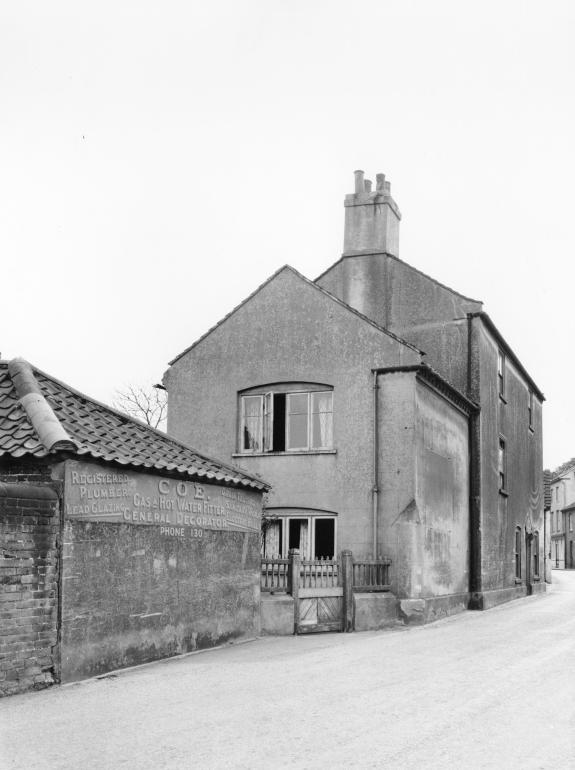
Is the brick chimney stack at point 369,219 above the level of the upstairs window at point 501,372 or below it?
above

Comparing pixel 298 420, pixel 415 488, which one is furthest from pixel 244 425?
pixel 415 488

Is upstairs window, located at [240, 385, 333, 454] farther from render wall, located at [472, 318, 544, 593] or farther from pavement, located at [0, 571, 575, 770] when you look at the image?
pavement, located at [0, 571, 575, 770]

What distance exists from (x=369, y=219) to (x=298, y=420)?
24.3 feet

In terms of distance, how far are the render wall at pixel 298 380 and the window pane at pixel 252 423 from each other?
25cm

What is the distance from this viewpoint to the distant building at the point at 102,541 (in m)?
11.0

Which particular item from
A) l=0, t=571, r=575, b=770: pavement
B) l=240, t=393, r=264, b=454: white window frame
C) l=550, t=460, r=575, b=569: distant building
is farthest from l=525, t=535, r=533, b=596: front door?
l=550, t=460, r=575, b=569: distant building

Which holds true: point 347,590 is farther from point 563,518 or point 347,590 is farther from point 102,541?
point 563,518

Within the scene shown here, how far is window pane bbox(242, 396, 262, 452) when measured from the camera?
2239cm

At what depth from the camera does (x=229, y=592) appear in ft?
51.4

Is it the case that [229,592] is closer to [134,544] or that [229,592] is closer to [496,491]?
[134,544]

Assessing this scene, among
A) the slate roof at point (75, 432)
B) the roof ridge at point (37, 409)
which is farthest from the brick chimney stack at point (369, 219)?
the roof ridge at point (37, 409)

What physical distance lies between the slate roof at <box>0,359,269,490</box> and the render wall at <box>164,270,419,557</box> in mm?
5122

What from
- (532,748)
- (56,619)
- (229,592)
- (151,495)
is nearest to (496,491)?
(229,592)

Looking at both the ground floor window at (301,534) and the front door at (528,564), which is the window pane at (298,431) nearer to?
the ground floor window at (301,534)
